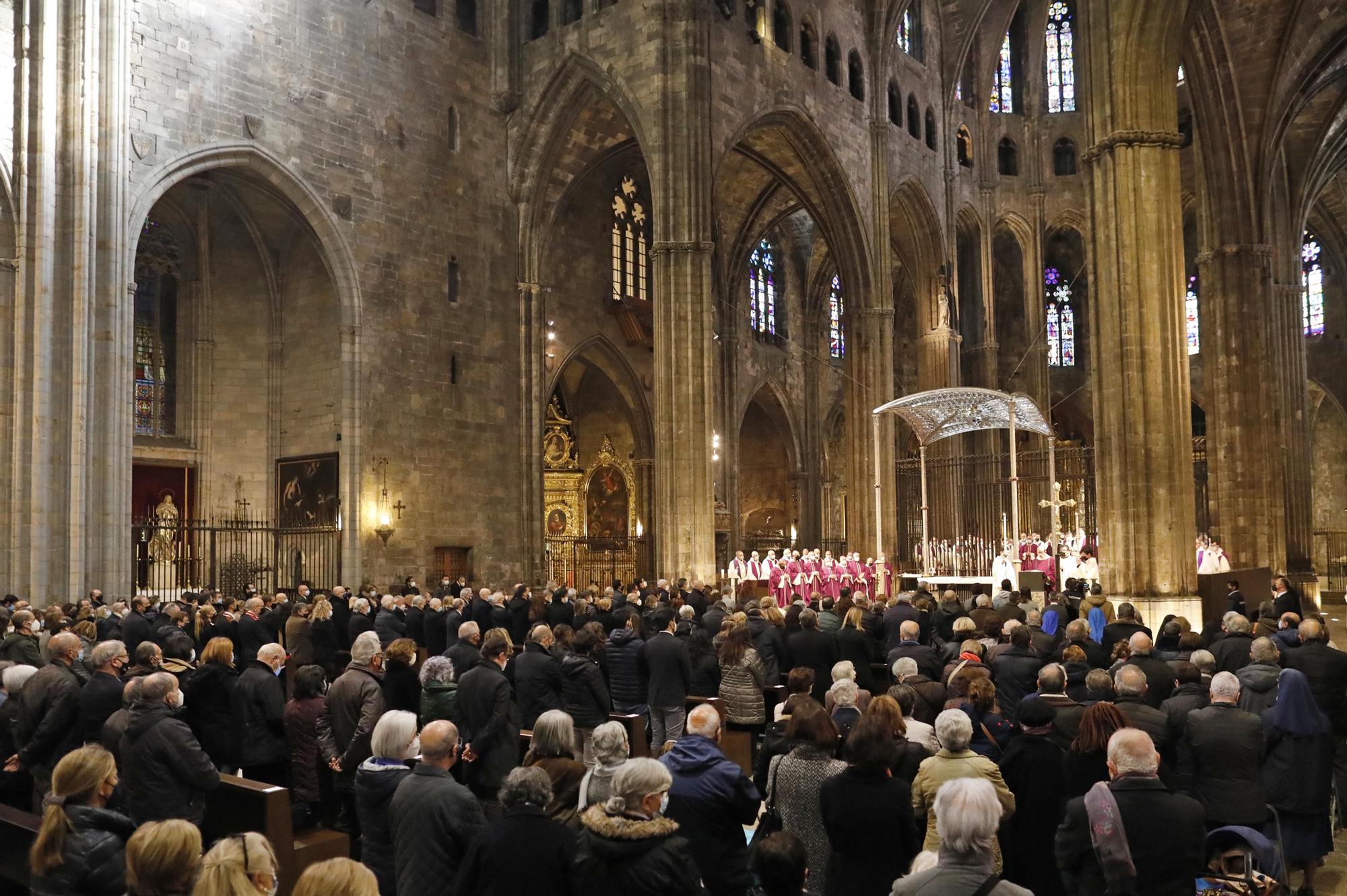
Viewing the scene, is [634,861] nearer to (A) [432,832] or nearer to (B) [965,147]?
(A) [432,832]

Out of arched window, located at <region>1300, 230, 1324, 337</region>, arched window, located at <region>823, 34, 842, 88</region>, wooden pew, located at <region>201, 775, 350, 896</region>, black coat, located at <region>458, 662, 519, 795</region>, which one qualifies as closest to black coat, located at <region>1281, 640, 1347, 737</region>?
black coat, located at <region>458, 662, 519, 795</region>

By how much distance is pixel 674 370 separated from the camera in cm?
2512

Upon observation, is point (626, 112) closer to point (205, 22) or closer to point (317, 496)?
point (205, 22)

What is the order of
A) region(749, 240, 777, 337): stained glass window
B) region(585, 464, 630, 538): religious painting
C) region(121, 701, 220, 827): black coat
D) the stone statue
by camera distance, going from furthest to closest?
region(749, 240, 777, 337): stained glass window < region(585, 464, 630, 538): religious painting < the stone statue < region(121, 701, 220, 827): black coat

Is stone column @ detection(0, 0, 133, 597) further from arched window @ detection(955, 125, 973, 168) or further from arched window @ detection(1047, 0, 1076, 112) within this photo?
arched window @ detection(1047, 0, 1076, 112)

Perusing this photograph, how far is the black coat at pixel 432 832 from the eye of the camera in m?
4.74

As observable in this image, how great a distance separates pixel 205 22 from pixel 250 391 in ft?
28.1

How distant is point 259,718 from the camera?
24.3 feet

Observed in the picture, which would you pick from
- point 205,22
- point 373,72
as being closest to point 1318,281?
point 373,72

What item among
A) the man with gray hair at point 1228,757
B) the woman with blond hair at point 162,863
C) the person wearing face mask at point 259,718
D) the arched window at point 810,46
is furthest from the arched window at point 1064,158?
the woman with blond hair at point 162,863

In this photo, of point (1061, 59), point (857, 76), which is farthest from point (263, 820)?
point (1061, 59)

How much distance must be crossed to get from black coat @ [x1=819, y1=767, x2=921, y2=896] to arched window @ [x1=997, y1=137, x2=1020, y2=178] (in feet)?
128

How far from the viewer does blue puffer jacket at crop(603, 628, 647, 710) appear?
9820 mm

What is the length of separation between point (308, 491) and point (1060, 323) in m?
30.7
